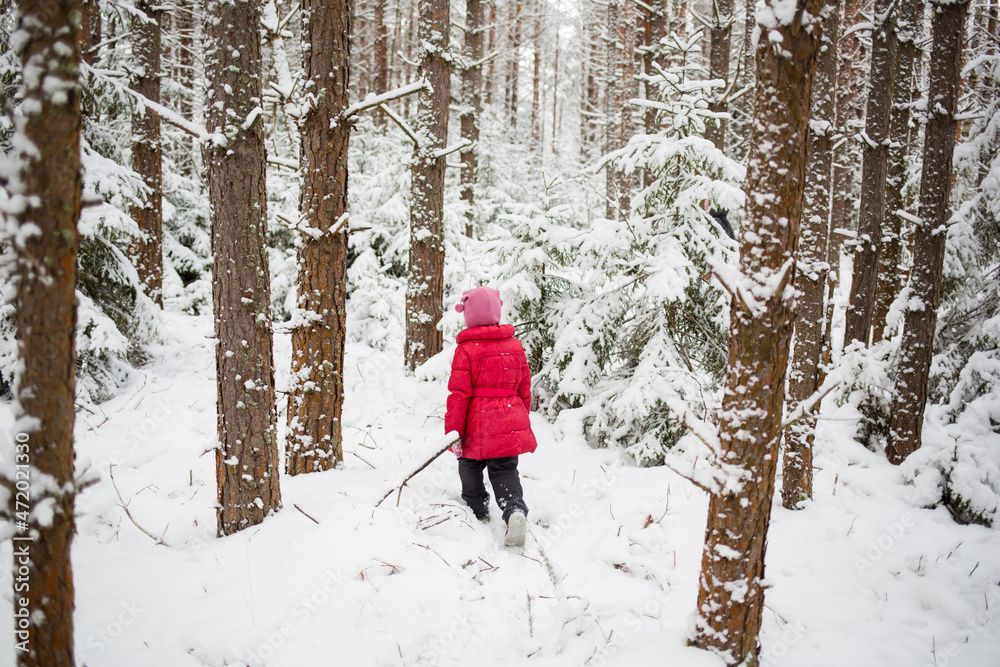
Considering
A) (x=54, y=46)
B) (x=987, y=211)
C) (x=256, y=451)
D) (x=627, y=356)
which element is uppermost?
(x=987, y=211)

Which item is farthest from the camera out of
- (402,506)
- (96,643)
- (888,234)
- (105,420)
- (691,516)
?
(888,234)

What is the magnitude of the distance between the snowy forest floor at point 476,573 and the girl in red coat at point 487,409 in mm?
285

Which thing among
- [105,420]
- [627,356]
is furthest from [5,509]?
[627,356]

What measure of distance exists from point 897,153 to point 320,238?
9.38 m

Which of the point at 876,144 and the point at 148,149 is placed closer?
the point at 876,144

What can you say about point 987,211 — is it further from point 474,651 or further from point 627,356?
point 474,651

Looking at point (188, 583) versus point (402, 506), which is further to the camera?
point (402, 506)

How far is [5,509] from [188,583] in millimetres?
1803

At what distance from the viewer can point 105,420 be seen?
5594 mm

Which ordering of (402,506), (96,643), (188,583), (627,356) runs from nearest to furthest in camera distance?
1. (96,643)
2. (188,583)
3. (402,506)
4. (627,356)

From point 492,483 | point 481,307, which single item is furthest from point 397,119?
point 492,483
